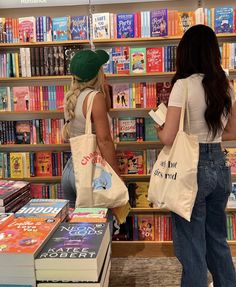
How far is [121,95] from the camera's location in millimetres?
2947

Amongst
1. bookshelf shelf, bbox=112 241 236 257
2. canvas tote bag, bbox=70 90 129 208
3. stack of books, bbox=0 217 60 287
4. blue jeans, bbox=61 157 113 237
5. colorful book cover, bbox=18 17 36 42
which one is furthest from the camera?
bookshelf shelf, bbox=112 241 236 257

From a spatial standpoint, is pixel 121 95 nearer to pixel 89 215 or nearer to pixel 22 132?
pixel 22 132

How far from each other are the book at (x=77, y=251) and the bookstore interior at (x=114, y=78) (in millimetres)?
1703

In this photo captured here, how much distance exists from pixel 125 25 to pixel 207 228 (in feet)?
5.88

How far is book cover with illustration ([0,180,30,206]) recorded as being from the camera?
4.11 feet

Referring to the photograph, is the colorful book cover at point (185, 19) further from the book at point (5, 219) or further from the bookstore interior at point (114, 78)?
the book at point (5, 219)

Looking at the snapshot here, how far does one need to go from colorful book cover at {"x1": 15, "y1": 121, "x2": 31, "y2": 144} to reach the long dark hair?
174cm

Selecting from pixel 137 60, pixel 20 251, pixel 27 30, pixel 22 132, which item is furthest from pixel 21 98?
pixel 20 251

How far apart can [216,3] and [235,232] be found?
1.99m

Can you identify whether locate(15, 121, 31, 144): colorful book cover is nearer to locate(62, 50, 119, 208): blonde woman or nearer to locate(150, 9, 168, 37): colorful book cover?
locate(62, 50, 119, 208): blonde woman

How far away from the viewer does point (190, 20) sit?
9.30 feet

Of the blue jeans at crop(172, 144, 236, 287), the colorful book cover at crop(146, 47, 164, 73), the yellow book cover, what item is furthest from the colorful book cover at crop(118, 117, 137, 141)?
the blue jeans at crop(172, 144, 236, 287)

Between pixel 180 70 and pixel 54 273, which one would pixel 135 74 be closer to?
pixel 180 70

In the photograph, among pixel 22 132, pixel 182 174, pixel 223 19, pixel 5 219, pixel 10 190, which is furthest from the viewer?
pixel 22 132
